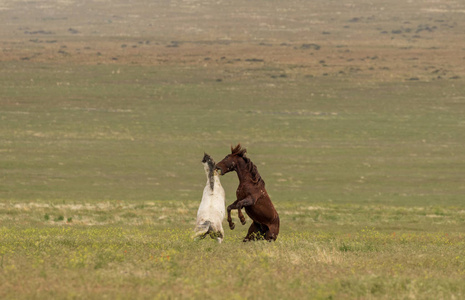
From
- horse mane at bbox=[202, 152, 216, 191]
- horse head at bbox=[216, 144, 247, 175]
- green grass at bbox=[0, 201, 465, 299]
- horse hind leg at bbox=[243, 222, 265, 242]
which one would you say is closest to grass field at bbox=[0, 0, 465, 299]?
green grass at bbox=[0, 201, 465, 299]

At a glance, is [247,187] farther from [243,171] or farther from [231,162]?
[231,162]

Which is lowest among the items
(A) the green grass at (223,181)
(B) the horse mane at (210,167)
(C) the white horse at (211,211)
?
(A) the green grass at (223,181)

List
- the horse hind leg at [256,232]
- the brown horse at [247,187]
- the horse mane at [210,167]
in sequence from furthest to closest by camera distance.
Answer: the horse hind leg at [256,232]
the horse mane at [210,167]
the brown horse at [247,187]

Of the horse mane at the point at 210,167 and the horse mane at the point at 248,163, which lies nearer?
the horse mane at the point at 248,163

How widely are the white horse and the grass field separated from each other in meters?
0.53

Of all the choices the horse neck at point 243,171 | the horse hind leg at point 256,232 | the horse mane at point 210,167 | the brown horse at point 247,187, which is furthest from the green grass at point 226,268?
the horse neck at point 243,171

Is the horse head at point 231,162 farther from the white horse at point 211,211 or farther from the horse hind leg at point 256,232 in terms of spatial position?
the horse hind leg at point 256,232

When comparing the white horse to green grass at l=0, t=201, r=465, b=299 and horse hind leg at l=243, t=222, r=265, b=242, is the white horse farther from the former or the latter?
horse hind leg at l=243, t=222, r=265, b=242

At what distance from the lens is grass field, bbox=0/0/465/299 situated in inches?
474

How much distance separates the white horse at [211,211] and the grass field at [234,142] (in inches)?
20.7

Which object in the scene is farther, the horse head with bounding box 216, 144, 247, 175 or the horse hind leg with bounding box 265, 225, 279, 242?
the horse hind leg with bounding box 265, 225, 279, 242

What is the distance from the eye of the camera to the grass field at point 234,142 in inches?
474

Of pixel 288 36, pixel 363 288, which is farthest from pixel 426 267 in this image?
pixel 288 36

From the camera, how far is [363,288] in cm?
1095
